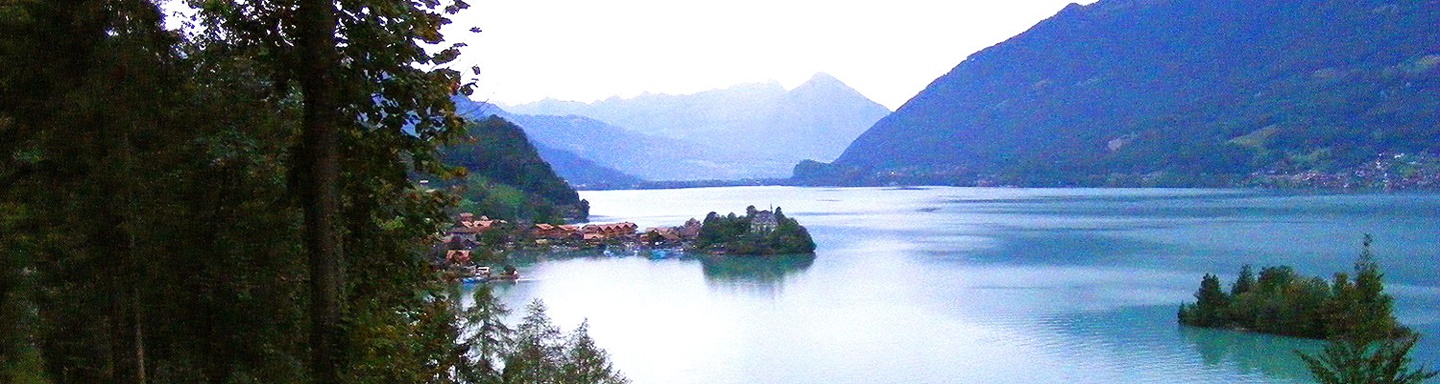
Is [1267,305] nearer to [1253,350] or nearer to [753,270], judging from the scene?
[1253,350]

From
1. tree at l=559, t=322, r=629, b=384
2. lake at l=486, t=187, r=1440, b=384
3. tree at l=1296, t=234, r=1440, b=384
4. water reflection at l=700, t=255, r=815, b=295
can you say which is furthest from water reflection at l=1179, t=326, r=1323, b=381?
tree at l=559, t=322, r=629, b=384

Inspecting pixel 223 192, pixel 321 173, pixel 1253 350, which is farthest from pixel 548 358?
pixel 1253 350

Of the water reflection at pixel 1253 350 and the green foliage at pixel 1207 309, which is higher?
the green foliage at pixel 1207 309

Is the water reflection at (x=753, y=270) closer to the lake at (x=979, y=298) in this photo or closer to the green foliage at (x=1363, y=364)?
the lake at (x=979, y=298)

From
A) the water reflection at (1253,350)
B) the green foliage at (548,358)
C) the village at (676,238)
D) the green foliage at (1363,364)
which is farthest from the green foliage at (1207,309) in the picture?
the village at (676,238)

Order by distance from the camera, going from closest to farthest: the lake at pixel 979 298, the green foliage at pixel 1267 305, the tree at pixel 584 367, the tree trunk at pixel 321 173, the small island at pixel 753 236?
the tree trunk at pixel 321 173 < the tree at pixel 584 367 < the lake at pixel 979 298 < the green foliage at pixel 1267 305 < the small island at pixel 753 236

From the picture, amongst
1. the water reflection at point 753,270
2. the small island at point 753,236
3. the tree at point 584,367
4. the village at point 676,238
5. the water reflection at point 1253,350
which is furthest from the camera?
the village at point 676,238
